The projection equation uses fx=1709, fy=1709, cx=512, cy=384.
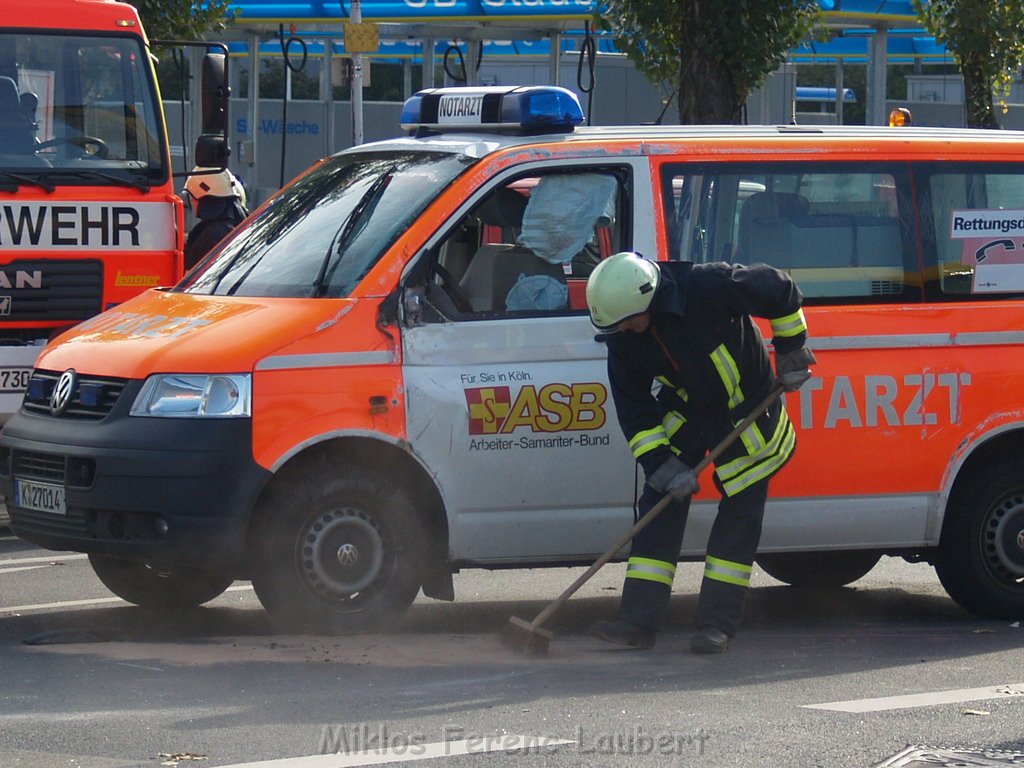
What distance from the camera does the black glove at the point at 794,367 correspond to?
644 cm

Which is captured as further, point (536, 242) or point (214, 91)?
point (214, 91)

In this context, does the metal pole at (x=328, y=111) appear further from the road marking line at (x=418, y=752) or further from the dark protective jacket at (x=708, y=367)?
the road marking line at (x=418, y=752)

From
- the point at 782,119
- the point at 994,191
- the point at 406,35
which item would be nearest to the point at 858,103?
the point at 782,119

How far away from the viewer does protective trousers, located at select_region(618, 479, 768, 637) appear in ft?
21.3

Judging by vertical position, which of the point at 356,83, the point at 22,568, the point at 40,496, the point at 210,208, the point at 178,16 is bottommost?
the point at 22,568

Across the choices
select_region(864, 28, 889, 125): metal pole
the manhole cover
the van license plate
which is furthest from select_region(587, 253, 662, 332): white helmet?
select_region(864, 28, 889, 125): metal pole

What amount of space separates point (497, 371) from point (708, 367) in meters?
0.81

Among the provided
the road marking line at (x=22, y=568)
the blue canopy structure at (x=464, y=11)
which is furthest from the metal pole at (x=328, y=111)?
the road marking line at (x=22, y=568)

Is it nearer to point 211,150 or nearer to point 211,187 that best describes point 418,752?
point 211,150

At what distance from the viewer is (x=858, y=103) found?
51.2 meters

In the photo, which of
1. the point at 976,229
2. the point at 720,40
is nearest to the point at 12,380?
the point at 976,229

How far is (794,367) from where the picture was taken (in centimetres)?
646

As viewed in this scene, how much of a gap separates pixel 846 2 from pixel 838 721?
15261 mm

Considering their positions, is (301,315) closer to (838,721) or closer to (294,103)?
(838,721)
